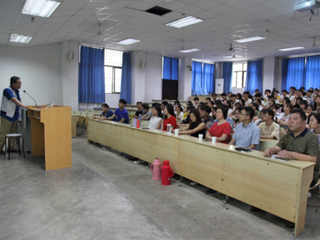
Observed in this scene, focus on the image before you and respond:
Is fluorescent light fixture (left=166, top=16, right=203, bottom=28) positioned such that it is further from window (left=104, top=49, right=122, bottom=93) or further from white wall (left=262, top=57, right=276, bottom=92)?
white wall (left=262, top=57, right=276, bottom=92)

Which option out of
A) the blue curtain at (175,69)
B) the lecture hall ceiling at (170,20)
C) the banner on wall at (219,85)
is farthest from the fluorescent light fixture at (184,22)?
the banner on wall at (219,85)

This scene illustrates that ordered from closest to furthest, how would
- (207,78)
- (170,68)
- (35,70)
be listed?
(35,70)
(170,68)
(207,78)

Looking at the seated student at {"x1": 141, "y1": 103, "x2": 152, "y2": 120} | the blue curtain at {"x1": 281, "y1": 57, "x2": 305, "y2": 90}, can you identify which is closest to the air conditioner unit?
the seated student at {"x1": 141, "y1": 103, "x2": 152, "y2": 120}

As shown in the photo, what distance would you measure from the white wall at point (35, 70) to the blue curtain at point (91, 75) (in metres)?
0.90

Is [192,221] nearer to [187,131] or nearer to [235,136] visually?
[235,136]

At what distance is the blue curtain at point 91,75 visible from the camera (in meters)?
9.98

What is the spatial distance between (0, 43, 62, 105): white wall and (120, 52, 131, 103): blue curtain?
284 cm

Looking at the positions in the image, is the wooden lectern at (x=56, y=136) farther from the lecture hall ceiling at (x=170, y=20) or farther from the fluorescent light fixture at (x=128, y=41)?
the fluorescent light fixture at (x=128, y=41)

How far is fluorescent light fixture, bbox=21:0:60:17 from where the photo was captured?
461cm

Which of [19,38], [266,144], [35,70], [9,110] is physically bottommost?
[266,144]

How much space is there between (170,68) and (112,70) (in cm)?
333

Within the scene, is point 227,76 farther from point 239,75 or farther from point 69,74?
point 69,74

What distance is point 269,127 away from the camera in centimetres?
381

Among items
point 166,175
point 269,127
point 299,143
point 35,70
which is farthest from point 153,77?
point 299,143
